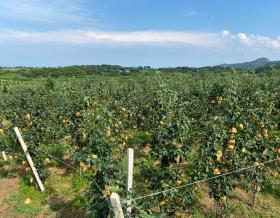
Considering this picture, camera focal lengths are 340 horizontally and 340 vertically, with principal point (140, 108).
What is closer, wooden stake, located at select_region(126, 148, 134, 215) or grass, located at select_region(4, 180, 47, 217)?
wooden stake, located at select_region(126, 148, 134, 215)

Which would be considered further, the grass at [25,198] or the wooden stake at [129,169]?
the grass at [25,198]

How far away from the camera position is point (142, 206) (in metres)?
4.98

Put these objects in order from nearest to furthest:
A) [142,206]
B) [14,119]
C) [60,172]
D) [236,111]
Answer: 1. [142,206]
2. [236,111]
3. [60,172]
4. [14,119]

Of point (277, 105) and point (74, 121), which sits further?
point (277, 105)

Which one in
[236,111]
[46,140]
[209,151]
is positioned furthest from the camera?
[46,140]

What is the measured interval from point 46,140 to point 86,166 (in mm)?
7163

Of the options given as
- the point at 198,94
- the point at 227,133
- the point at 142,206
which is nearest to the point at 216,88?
the point at 198,94

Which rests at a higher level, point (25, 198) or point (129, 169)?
point (129, 169)

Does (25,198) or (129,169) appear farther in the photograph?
(25,198)

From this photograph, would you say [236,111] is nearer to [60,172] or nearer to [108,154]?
[108,154]

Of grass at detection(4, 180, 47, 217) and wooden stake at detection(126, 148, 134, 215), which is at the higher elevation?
wooden stake at detection(126, 148, 134, 215)

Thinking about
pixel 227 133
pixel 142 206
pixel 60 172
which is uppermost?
pixel 227 133

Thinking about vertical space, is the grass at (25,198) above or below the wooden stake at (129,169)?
below

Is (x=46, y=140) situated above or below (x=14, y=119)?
below
